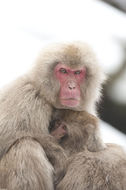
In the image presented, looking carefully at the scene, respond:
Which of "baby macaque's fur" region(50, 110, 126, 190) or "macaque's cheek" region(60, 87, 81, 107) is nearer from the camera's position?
"baby macaque's fur" region(50, 110, 126, 190)

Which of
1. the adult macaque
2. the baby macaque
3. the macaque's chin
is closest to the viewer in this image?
the adult macaque

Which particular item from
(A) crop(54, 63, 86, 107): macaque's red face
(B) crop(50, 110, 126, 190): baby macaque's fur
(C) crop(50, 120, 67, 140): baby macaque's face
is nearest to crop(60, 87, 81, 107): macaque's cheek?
(A) crop(54, 63, 86, 107): macaque's red face

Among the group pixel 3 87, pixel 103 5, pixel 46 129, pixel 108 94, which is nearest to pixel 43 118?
pixel 46 129

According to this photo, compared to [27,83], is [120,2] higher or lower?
higher

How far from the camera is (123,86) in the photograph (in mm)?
11695

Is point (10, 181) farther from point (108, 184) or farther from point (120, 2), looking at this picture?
point (120, 2)

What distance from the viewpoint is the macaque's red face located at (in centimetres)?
912

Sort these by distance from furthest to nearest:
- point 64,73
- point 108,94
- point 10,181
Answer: point 108,94
point 64,73
point 10,181

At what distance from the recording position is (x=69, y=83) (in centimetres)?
925

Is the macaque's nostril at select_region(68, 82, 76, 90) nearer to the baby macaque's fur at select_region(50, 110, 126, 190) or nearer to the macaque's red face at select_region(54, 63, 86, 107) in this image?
the macaque's red face at select_region(54, 63, 86, 107)

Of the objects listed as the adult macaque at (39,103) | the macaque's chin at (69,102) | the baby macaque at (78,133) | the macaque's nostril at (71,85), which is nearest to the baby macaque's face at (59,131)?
the baby macaque at (78,133)

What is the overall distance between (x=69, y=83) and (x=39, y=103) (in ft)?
1.51

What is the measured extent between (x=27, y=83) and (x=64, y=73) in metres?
0.48

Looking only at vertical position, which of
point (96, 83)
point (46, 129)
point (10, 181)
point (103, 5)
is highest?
point (103, 5)
